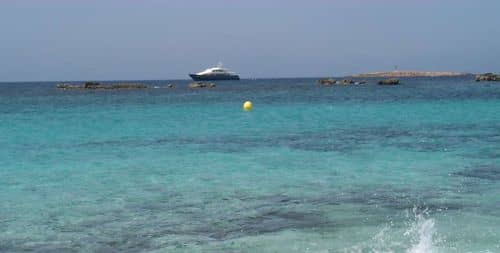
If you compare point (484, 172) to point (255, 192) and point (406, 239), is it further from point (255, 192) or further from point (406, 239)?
point (406, 239)

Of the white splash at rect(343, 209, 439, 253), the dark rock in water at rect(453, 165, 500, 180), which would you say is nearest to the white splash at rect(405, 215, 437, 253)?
the white splash at rect(343, 209, 439, 253)

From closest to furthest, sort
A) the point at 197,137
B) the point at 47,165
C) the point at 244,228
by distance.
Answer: the point at 244,228
the point at 47,165
the point at 197,137

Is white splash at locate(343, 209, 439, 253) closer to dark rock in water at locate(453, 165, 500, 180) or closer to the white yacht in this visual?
dark rock in water at locate(453, 165, 500, 180)

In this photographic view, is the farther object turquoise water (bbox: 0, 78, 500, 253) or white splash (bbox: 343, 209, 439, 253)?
turquoise water (bbox: 0, 78, 500, 253)

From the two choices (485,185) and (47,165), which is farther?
(47,165)

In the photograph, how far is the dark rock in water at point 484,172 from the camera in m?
15.1

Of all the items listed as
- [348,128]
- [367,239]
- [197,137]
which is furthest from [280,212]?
[348,128]

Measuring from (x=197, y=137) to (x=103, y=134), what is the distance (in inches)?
195

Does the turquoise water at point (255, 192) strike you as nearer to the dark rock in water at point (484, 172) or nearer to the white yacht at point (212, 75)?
the dark rock in water at point (484, 172)

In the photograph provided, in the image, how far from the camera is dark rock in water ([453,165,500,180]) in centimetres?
1512

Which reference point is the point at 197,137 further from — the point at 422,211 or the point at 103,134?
the point at 422,211

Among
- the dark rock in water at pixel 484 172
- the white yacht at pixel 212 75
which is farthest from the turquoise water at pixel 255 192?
the white yacht at pixel 212 75

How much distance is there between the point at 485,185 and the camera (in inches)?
554

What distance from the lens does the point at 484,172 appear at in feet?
51.7
